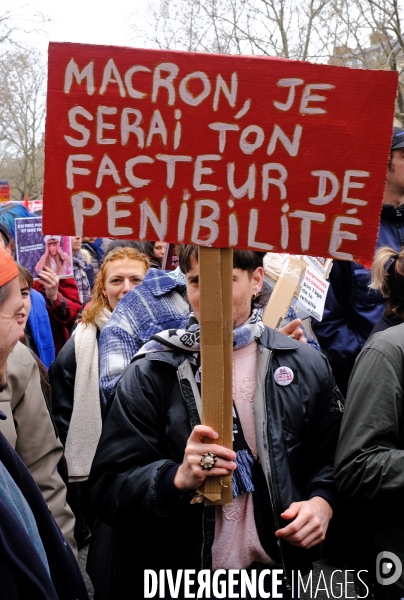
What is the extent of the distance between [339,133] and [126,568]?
53.7 inches

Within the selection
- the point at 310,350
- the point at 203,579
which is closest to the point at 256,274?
the point at 310,350

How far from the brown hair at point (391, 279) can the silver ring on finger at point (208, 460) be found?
1065 millimetres

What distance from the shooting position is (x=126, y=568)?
216 centimetres

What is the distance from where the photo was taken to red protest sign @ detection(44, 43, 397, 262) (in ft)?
6.17

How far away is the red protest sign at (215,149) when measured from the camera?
1882 mm

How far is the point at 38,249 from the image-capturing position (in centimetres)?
521

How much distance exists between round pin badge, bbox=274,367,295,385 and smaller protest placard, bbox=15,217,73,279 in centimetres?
312

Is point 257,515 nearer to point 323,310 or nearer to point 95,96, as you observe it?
point 95,96

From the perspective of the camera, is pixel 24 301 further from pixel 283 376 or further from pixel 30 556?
pixel 30 556

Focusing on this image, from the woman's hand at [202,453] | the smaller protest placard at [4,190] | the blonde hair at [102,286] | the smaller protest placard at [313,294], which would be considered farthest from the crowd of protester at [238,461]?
the smaller protest placard at [4,190]

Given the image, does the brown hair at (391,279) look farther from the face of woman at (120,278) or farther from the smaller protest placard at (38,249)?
the smaller protest placard at (38,249)

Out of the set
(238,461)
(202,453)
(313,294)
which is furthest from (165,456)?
(313,294)

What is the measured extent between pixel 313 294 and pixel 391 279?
2.96 ft

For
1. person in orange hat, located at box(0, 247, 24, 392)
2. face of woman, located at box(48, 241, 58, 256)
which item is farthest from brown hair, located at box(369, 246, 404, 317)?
face of woman, located at box(48, 241, 58, 256)
